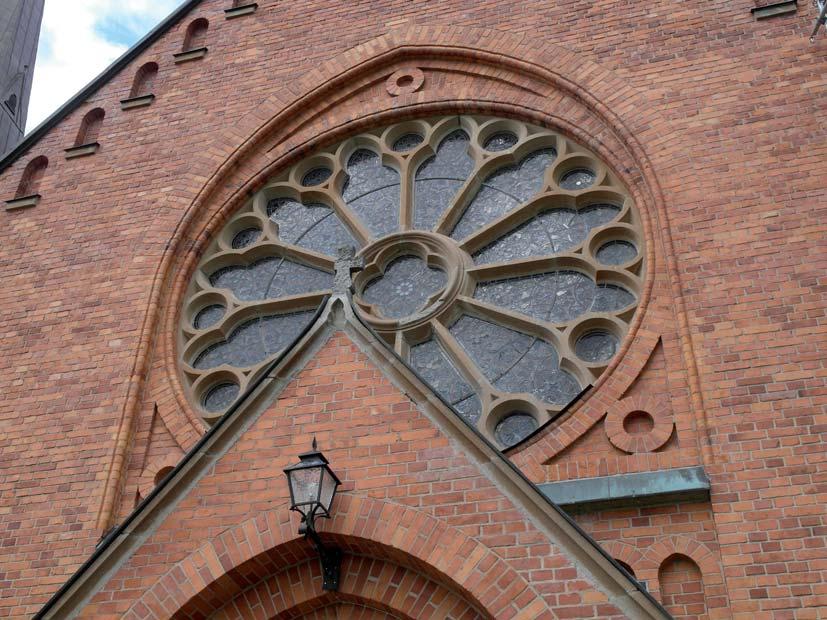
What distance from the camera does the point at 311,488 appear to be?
6180 millimetres

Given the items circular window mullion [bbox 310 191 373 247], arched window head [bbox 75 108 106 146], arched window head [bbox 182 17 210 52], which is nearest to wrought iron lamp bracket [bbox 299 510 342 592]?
circular window mullion [bbox 310 191 373 247]

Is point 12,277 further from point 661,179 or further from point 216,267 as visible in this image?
point 661,179

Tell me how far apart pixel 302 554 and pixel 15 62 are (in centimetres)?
1224

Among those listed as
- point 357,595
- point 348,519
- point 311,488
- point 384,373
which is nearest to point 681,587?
point 357,595

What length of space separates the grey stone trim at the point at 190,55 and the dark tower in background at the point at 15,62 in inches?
172

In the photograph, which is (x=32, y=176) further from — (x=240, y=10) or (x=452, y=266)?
(x=452, y=266)

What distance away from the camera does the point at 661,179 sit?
8.73m

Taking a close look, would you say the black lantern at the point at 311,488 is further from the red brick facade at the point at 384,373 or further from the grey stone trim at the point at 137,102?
the grey stone trim at the point at 137,102

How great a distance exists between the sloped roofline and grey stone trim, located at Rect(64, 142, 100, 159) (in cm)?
57

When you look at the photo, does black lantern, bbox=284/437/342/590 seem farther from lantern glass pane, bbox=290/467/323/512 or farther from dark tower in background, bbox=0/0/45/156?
dark tower in background, bbox=0/0/45/156

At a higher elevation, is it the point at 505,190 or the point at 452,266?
the point at 505,190

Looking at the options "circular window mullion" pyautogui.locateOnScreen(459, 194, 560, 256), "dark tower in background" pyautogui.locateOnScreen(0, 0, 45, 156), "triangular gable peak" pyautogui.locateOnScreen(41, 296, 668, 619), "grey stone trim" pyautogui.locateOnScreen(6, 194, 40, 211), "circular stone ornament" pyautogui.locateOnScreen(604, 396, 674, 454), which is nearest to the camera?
"triangular gable peak" pyautogui.locateOnScreen(41, 296, 668, 619)

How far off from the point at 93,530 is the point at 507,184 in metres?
4.81

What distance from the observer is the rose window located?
8.62 meters
